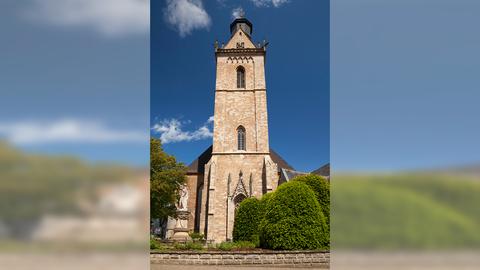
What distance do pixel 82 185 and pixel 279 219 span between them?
8.60 metres

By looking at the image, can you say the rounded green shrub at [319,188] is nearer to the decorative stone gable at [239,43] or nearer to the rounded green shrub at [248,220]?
the rounded green shrub at [248,220]

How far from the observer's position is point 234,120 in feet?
85.4

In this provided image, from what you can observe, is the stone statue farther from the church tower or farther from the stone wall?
the stone wall

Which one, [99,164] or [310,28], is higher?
[310,28]

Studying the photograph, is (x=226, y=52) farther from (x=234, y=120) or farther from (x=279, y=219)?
(x=279, y=219)

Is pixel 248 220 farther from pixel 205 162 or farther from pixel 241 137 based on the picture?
pixel 205 162

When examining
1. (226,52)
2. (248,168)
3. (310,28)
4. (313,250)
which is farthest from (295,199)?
(226,52)

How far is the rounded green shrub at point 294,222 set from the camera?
1119 cm

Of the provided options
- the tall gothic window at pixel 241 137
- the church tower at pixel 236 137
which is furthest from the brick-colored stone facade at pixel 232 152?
the tall gothic window at pixel 241 137

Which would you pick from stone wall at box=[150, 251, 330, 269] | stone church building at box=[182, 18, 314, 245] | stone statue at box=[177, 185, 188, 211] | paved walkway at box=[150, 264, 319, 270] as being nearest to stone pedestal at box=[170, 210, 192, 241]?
stone church building at box=[182, 18, 314, 245]

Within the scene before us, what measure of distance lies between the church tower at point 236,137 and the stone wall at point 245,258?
40.2 ft

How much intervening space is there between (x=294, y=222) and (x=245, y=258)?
86.2 inches

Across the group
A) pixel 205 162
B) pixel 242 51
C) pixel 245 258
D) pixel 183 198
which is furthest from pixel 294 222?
pixel 242 51

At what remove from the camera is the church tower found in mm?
24016
